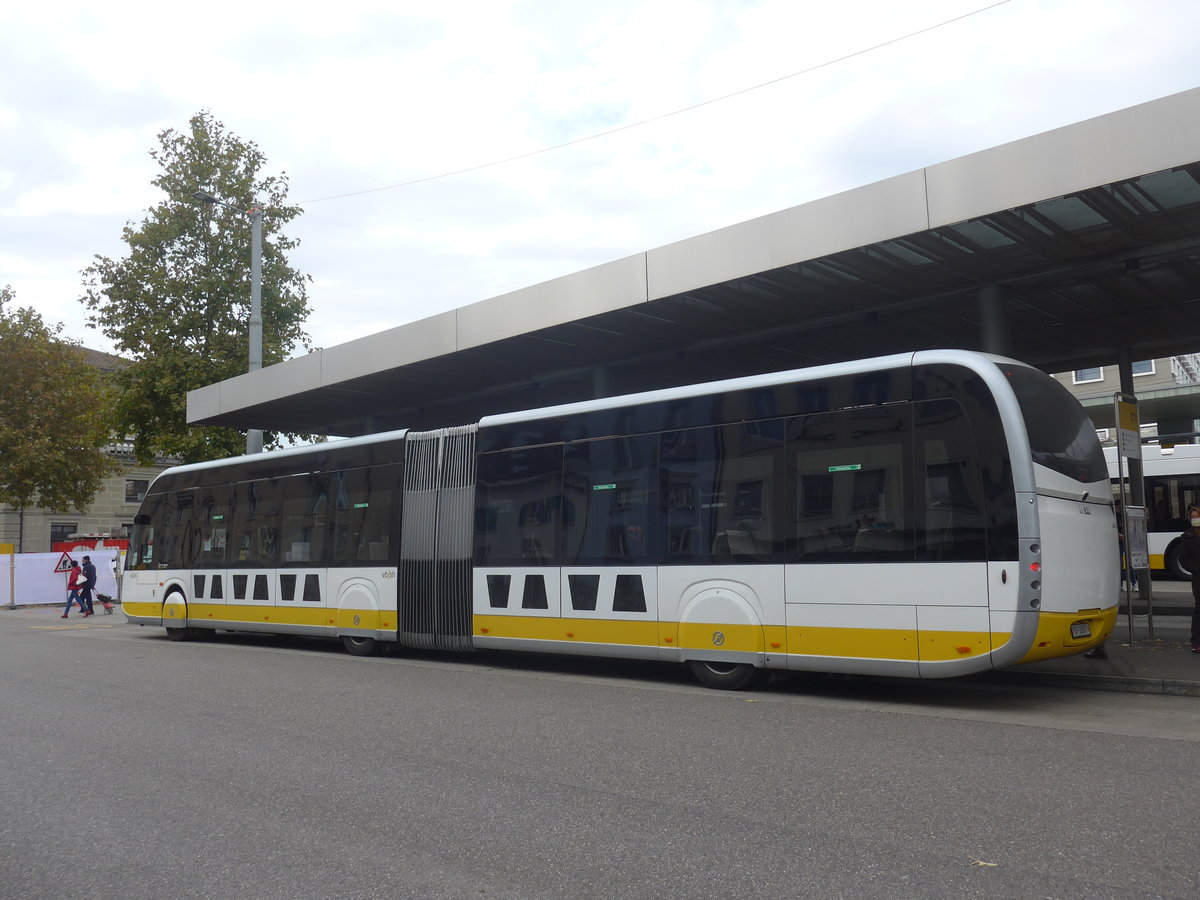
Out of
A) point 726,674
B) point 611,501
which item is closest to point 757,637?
point 726,674

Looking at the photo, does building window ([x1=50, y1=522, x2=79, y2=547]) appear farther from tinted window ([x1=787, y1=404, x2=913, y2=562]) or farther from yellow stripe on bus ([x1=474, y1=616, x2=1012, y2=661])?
tinted window ([x1=787, y1=404, x2=913, y2=562])

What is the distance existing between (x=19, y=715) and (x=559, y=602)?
17.4ft

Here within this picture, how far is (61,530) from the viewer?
176ft

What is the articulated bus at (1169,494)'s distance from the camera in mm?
24266

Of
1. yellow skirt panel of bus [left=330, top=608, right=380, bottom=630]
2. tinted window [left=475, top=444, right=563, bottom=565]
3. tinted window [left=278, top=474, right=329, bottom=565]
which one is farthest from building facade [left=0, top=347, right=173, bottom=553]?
tinted window [left=475, top=444, right=563, bottom=565]

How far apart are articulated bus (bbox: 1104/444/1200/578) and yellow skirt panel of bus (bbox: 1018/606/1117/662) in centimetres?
1702

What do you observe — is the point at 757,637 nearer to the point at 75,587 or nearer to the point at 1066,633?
the point at 1066,633

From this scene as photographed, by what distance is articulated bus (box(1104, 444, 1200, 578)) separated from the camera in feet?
79.6

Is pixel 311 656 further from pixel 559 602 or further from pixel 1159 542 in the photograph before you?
pixel 1159 542

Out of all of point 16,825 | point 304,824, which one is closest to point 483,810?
point 304,824

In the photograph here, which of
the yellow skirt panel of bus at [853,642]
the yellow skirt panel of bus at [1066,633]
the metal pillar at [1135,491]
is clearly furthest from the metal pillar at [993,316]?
the yellow skirt panel of bus at [853,642]

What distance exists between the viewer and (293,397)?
20047 millimetres

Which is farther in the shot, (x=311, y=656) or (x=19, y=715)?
(x=311, y=656)

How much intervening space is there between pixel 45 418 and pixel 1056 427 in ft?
130
